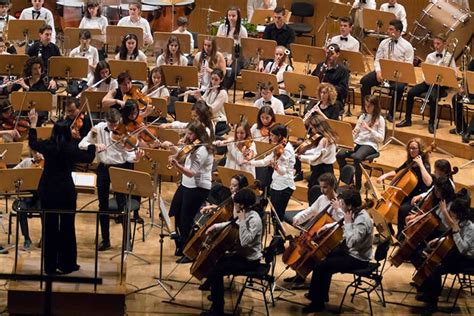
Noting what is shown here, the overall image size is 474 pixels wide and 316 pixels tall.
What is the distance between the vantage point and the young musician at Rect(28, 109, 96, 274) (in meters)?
9.53

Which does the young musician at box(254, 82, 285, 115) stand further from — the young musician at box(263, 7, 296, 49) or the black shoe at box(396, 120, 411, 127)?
the young musician at box(263, 7, 296, 49)

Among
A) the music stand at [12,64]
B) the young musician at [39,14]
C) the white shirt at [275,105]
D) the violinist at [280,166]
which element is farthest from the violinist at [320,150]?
the young musician at [39,14]

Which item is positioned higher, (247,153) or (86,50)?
(86,50)

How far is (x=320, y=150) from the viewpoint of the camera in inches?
460

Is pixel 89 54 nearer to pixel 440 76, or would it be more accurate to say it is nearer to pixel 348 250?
pixel 440 76

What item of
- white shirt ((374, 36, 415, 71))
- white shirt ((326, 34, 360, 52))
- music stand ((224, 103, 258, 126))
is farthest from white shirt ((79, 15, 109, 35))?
white shirt ((374, 36, 415, 71))

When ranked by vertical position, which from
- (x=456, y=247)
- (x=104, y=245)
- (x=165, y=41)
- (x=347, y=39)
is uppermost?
(x=347, y=39)

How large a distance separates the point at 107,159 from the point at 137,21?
4.10 metres

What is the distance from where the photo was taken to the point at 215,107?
42.5 feet

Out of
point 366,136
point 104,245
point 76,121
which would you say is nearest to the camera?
point 104,245

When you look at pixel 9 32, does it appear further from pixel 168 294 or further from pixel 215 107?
pixel 168 294

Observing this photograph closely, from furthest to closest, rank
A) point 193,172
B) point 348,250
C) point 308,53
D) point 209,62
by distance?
1. point 308,53
2. point 209,62
3. point 193,172
4. point 348,250

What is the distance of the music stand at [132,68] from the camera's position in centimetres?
1309

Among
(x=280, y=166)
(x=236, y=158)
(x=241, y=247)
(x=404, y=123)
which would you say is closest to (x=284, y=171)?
(x=280, y=166)
